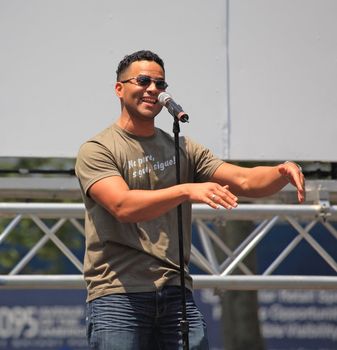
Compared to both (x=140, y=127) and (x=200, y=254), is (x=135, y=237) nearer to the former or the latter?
(x=140, y=127)

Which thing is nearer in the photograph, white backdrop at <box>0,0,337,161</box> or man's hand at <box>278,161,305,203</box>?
man's hand at <box>278,161,305,203</box>

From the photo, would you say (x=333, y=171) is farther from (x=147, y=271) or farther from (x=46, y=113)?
(x=147, y=271)

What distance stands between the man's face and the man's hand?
55cm

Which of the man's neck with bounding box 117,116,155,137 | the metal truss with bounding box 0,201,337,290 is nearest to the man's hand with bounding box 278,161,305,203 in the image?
the man's neck with bounding box 117,116,155,137

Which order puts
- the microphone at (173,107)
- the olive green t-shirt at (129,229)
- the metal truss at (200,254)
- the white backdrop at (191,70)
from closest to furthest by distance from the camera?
the microphone at (173,107)
the olive green t-shirt at (129,229)
the metal truss at (200,254)
the white backdrop at (191,70)

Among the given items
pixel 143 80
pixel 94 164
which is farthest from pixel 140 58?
pixel 94 164

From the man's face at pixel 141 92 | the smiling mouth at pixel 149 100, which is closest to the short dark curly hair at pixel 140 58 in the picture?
the man's face at pixel 141 92

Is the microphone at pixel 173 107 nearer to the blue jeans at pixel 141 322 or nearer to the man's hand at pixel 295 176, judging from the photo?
the man's hand at pixel 295 176

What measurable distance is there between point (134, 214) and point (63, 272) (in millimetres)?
6301

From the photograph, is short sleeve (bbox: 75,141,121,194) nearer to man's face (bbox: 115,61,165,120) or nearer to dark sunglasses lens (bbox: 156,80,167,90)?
man's face (bbox: 115,61,165,120)

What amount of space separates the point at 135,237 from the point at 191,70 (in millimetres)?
2184

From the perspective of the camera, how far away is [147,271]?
12.6 ft

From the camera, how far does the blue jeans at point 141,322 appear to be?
149 inches

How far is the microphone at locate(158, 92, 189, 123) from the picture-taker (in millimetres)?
3701
